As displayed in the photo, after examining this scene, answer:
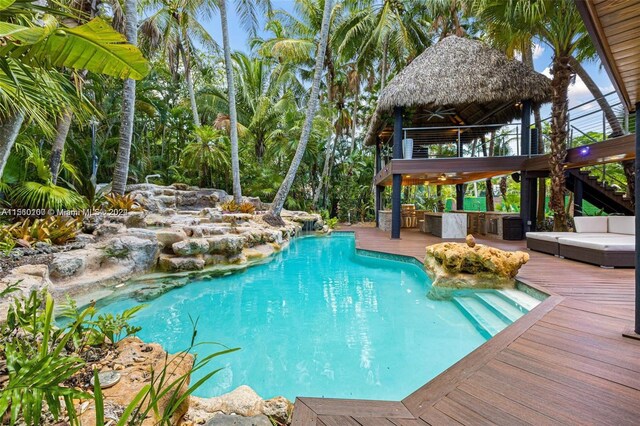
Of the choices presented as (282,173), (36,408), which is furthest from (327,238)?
(36,408)

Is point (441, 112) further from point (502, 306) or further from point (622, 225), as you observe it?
point (502, 306)

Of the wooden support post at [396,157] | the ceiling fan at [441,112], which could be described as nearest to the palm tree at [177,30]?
the wooden support post at [396,157]

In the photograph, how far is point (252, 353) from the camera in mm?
3377

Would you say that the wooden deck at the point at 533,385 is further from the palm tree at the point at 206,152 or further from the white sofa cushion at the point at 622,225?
the palm tree at the point at 206,152

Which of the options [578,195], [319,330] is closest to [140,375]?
[319,330]

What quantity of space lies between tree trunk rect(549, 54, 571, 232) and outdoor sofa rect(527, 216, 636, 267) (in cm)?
78

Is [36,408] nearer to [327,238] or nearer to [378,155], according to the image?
[327,238]

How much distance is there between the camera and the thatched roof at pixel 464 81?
29.7 feet

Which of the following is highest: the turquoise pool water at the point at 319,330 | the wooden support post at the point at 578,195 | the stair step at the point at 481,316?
the wooden support post at the point at 578,195

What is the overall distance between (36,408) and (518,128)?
12.3 metres

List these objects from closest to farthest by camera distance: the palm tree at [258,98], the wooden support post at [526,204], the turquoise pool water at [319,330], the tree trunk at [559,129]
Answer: the turquoise pool water at [319,330] → the tree trunk at [559,129] → the wooden support post at [526,204] → the palm tree at [258,98]

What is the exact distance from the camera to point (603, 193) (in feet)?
29.0

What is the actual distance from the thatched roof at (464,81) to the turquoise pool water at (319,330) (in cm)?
607

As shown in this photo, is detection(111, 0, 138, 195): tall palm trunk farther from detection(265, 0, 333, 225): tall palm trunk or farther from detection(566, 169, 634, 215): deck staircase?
detection(566, 169, 634, 215): deck staircase
